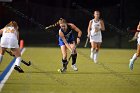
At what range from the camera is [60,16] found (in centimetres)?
2923

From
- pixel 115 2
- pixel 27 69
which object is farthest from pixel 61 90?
pixel 115 2

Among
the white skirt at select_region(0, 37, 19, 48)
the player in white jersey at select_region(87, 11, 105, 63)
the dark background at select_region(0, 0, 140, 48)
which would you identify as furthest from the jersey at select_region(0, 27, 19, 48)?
the dark background at select_region(0, 0, 140, 48)

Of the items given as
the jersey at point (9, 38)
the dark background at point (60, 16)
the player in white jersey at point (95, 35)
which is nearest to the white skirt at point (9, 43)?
the jersey at point (9, 38)

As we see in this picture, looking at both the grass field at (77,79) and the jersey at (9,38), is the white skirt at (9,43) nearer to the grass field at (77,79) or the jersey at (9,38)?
the jersey at (9,38)

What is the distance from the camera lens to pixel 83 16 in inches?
1153

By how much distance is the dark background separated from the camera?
29.2 metres

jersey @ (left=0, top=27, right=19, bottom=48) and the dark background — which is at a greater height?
jersey @ (left=0, top=27, right=19, bottom=48)

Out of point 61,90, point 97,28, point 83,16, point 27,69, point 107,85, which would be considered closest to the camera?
point 61,90

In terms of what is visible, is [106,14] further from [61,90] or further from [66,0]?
[61,90]

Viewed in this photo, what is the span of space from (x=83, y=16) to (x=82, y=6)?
1.14 m

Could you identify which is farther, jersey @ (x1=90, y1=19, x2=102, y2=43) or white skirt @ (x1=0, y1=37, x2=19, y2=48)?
jersey @ (x1=90, y1=19, x2=102, y2=43)

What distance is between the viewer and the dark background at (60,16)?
29.2 metres

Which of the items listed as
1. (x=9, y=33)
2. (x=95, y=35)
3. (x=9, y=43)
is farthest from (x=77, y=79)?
(x=95, y=35)

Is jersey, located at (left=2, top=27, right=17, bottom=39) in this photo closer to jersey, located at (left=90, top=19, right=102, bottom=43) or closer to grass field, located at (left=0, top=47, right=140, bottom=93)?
grass field, located at (left=0, top=47, right=140, bottom=93)
